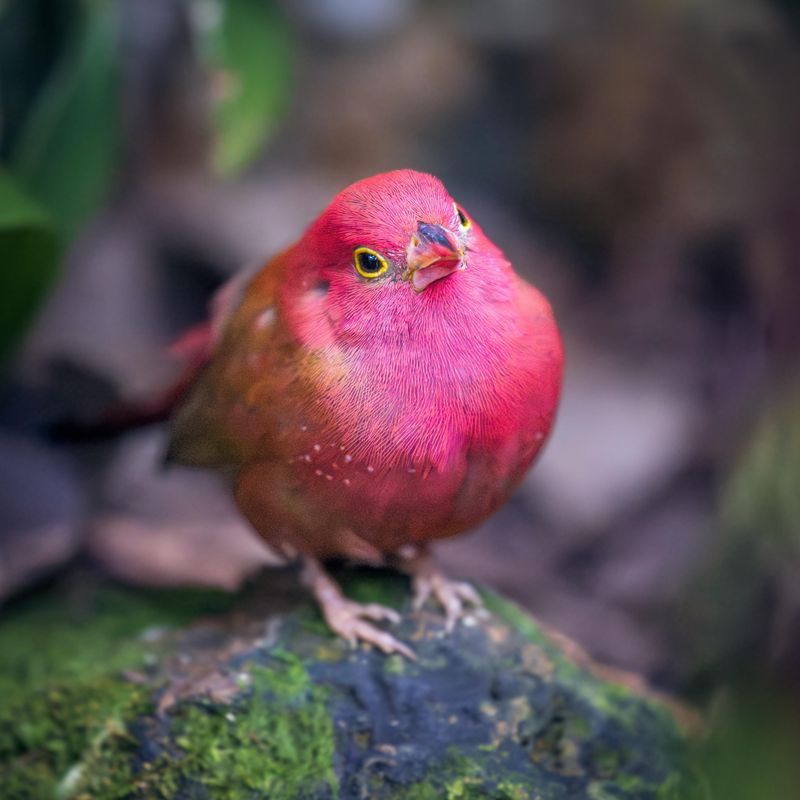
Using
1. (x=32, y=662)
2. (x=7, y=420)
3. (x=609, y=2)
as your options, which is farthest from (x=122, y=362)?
(x=609, y=2)

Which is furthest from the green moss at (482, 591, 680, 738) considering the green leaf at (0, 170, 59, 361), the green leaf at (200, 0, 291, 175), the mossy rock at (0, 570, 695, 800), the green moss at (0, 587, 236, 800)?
the green leaf at (200, 0, 291, 175)

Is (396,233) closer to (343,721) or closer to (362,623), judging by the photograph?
(362,623)

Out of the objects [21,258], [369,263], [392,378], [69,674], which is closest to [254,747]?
[69,674]

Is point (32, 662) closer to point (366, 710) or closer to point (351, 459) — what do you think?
point (366, 710)

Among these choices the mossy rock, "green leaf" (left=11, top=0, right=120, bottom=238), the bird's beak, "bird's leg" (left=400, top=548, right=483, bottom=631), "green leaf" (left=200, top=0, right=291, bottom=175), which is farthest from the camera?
"green leaf" (left=11, top=0, right=120, bottom=238)

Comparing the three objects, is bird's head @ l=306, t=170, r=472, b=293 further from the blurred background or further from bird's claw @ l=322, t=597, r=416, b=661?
the blurred background

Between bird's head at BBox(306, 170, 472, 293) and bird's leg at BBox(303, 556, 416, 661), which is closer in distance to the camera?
bird's head at BBox(306, 170, 472, 293)
